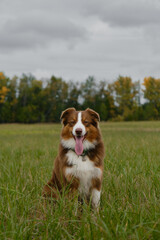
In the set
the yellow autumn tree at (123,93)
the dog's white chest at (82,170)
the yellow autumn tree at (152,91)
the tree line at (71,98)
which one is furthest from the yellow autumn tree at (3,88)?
the dog's white chest at (82,170)

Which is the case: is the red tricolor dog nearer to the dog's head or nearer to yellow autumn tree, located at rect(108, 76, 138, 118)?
the dog's head

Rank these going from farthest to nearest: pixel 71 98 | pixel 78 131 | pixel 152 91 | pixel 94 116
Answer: pixel 152 91 → pixel 71 98 → pixel 94 116 → pixel 78 131

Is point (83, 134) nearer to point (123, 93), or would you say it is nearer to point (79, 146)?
point (79, 146)

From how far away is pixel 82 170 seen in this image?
3.31 metres

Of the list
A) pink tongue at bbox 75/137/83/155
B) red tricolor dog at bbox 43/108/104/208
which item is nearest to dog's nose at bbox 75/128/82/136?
red tricolor dog at bbox 43/108/104/208

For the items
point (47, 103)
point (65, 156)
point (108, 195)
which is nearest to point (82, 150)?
point (65, 156)

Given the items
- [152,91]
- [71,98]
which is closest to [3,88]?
[71,98]

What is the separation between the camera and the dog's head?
334 centimetres

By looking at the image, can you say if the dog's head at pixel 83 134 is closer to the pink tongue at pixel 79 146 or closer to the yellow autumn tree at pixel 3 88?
the pink tongue at pixel 79 146

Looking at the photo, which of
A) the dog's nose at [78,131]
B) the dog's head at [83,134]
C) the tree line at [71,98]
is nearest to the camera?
the dog's nose at [78,131]

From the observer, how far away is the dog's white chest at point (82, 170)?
3.30 metres

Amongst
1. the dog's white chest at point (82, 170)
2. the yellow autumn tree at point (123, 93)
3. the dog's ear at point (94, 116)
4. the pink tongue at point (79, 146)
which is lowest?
the dog's white chest at point (82, 170)

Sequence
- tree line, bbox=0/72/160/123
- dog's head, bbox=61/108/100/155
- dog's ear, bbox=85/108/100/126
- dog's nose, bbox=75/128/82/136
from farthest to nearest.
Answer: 1. tree line, bbox=0/72/160/123
2. dog's ear, bbox=85/108/100/126
3. dog's head, bbox=61/108/100/155
4. dog's nose, bbox=75/128/82/136

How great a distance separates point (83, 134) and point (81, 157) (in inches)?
12.5
